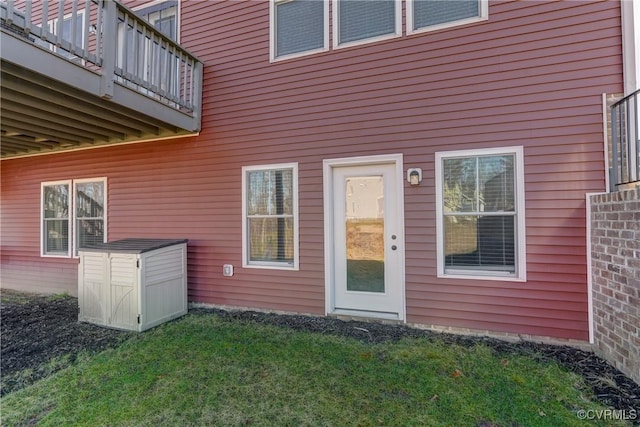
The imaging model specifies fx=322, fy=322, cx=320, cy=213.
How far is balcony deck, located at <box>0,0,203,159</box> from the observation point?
2914 mm

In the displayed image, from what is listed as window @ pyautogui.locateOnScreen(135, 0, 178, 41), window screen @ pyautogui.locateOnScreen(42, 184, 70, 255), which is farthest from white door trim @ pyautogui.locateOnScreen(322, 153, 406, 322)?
window screen @ pyautogui.locateOnScreen(42, 184, 70, 255)

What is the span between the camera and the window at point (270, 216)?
176 inches

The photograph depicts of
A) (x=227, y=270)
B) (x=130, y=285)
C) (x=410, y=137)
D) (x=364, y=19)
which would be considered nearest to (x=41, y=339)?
(x=130, y=285)

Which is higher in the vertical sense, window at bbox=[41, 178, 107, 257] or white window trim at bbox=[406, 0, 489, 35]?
white window trim at bbox=[406, 0, 489, 35]

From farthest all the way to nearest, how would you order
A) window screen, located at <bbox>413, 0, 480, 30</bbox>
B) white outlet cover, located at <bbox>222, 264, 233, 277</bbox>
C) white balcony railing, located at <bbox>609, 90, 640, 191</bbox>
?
white outlet cover, located at <bbox>222, 264, 233, 277</bbox>
window screen, located at <bbox>413, 0, 480, 30</bbox>
white balcony railing, located at <bbox>609, 90, 640, 191</bbox>

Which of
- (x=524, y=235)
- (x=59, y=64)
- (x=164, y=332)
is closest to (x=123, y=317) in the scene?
(x=164, y=332)

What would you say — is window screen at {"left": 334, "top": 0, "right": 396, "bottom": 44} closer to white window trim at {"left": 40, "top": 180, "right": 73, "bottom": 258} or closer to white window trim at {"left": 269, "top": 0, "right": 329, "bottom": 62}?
white window trim at {"left": 269, "top": 0, "right": 329, "bottom": 62}

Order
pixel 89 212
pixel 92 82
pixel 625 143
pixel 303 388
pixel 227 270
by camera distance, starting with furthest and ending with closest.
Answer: pixel 89 212 → pixel 227 270 → pixel 92 82 → pixel 625 143 → pixel 303 388

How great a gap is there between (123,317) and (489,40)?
5496mm

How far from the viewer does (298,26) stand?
4.49 m

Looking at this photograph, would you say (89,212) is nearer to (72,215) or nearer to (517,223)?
(72,215)

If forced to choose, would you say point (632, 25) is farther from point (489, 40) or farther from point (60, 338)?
point (60, 338)

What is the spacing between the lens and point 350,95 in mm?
4141

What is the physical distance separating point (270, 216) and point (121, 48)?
3.00 metres
